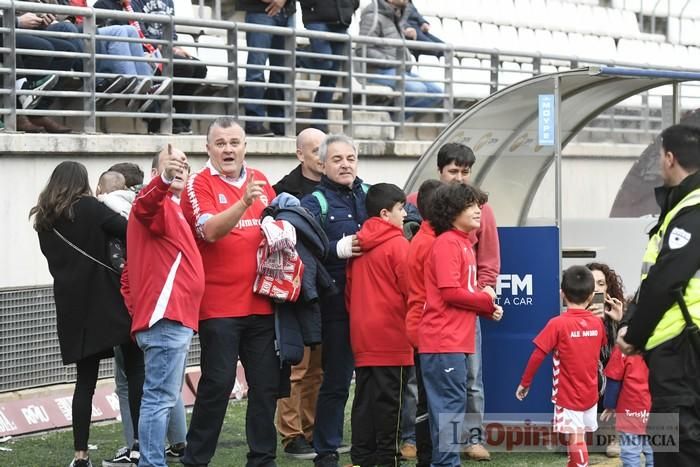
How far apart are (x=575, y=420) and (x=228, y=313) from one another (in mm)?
2078

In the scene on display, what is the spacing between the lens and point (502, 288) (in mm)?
8688

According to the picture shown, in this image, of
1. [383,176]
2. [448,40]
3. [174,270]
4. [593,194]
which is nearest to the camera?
[174,270]

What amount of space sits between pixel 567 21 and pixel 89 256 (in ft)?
51.1

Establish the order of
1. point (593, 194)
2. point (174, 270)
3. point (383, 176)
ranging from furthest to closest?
point (593, 194) < point (383, 176) < point (174, 270)

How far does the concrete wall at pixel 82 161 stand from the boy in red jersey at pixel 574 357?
159 inches

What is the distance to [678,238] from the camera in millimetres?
5852

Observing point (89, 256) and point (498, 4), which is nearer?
point (89, 256)

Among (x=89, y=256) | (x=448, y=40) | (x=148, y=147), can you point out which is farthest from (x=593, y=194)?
(x=89, y=256)

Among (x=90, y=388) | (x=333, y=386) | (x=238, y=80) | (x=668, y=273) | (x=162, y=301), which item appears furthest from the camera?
(x=238, y=80)

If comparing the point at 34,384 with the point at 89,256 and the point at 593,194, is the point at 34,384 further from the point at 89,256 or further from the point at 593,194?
the point at 593,194

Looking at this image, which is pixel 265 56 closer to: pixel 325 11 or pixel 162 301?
pixel 325 11

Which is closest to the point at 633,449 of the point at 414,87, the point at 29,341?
the point at 29,341

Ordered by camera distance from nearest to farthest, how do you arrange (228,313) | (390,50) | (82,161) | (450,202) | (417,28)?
1. (228,313)
2. (450,202)
3. (82,161)
4. (390,50)
5. (417,28)

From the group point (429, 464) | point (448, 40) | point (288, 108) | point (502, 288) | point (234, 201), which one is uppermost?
point (448, 40)
